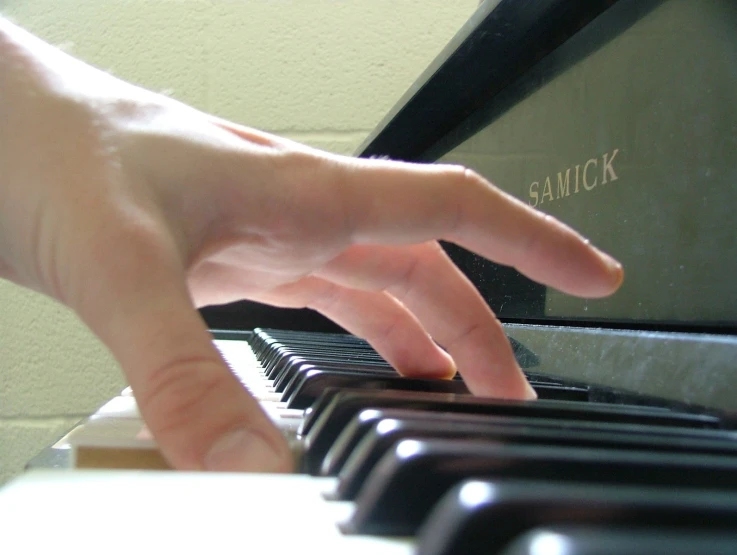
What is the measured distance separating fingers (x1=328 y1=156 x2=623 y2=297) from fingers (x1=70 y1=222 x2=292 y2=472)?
0.56ft

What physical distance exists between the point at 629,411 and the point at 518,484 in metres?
0.24

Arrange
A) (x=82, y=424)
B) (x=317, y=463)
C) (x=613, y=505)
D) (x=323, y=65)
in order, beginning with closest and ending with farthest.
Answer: (x=613, y=505) < (x=317, y=463) < (x=82, y=424) < (x=323, y=65)

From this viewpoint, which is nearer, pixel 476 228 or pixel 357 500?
pixel 357 500

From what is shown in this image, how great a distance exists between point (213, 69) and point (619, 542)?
1.98 metres

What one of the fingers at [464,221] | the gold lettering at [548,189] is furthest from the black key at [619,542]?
the gold lettering at [548,189]

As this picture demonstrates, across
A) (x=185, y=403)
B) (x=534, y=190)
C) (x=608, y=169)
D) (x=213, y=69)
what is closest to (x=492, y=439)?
(x=185, y=403)

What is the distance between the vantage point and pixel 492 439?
32 centimetres

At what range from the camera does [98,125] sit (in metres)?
0.44

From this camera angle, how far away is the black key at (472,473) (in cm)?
27

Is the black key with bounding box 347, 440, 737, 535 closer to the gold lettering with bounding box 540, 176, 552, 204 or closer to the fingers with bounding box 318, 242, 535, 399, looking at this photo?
the fingers with bounding box 318, 242, 535, 399

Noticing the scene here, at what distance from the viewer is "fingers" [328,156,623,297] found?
0.52 metres

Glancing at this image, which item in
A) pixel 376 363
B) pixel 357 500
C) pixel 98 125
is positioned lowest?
pixel 376 363

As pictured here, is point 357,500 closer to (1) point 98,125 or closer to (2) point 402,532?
(2) point 402,532

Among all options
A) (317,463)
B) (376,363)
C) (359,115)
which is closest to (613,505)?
(317,463)
